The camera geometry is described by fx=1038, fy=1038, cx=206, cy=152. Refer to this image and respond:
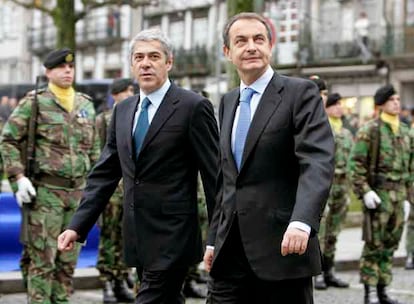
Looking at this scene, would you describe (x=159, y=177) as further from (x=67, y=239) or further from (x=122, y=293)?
(x=122, y=293)

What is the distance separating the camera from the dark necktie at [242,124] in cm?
501

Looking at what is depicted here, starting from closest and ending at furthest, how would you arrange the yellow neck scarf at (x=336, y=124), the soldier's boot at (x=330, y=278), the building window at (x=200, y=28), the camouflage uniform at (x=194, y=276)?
the camouflage uniform at (x=194, y=276), the soldier's boot at (x=330, y=278), the yellow neck scarf at (x=336, y=124), the building window at (x=200, y=28)

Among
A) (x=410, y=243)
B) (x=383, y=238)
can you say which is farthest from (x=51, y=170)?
(x=410, y=243)

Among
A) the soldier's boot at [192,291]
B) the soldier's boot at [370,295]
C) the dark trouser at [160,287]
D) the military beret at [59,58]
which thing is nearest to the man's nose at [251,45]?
the dark trouser at [160,287]

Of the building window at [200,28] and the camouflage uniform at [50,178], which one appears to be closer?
the camouflage uniform at [50,178]

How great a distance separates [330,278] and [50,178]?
162 inches

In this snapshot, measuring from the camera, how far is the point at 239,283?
501cm

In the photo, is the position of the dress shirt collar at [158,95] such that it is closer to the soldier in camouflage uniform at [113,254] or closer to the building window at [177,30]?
the soldier in camouflage uniform at [113,254]

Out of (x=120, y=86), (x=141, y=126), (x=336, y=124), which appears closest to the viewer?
(x=141, y=126)

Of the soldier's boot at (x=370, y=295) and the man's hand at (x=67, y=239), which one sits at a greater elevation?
the man's hand at (x=67, y=239)

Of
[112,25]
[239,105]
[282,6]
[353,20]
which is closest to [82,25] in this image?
[112,25]

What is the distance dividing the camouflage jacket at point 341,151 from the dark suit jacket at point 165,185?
17.8ft

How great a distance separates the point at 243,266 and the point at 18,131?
3541mm

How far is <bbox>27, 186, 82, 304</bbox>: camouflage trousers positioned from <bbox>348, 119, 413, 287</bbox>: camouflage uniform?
9.31 feet
